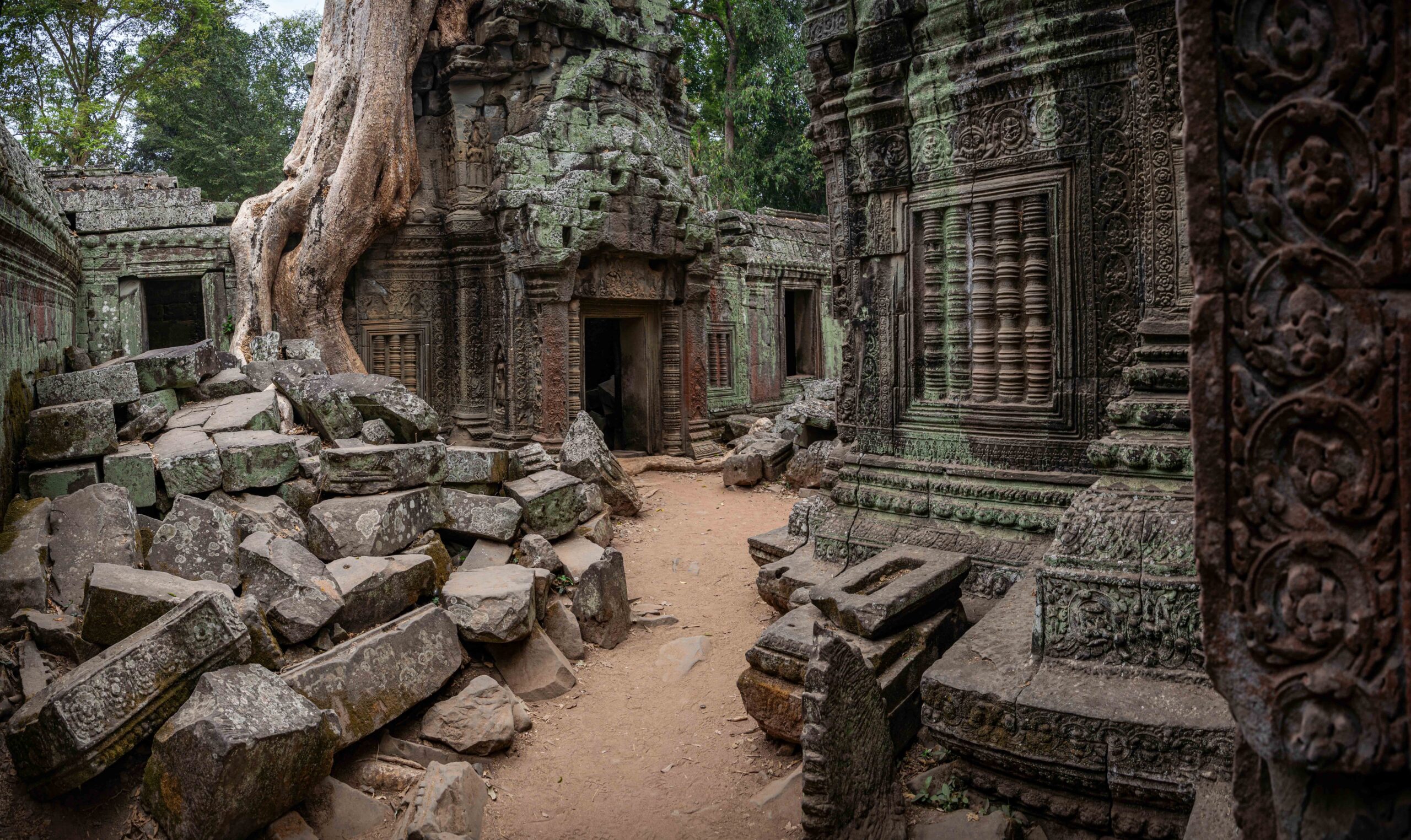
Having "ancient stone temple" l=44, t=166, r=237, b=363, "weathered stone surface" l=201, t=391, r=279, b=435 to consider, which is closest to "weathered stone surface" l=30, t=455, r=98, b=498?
"weathered stone surface" l=201, t=391, r=279, b=435

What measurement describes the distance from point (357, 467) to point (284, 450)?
0.44 meters

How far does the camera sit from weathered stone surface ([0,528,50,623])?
3.76 m

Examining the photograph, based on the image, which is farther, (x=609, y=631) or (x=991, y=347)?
(x=609, y=631)

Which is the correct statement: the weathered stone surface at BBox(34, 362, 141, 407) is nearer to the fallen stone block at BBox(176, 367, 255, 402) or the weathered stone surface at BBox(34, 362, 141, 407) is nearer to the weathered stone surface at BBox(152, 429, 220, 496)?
the weathered stone surface at BBox(152, 429, 220, 496)

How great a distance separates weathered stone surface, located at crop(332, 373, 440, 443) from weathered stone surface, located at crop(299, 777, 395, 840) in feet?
11.2

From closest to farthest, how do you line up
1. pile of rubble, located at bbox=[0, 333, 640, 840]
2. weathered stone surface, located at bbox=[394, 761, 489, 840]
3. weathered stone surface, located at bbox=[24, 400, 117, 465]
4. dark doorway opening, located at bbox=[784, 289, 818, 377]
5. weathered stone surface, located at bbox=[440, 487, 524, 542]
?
pile of rubble, located at bbox=[0, 333, 640, 840] < weathered stone surface, located at bbox=[394, 761, 489, 840] < weathered stone surface, located at bbox=[24, 400, 117, 465] < weathered stone surface, located at bbox=[440, 487, 524, 542] < dark doorway opening, located at bbox=[784, 289, 818, 377]

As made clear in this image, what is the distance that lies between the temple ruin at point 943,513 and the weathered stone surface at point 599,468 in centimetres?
6

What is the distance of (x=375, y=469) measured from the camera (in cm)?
572

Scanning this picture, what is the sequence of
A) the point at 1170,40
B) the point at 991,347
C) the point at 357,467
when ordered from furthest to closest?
the point at 357,467 < the point at 991,347 < the point at 1170,40

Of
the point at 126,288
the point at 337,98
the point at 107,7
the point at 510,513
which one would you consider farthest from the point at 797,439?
the point at 107,7

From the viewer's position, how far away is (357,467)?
5.68 metres

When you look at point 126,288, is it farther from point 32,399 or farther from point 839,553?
point 839,553

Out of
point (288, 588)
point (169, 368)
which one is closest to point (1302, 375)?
point (288, 588)

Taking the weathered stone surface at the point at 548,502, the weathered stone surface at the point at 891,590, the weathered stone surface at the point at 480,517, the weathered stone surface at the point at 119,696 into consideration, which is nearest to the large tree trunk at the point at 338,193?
the weathered stone surface at the point at 548,502
